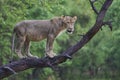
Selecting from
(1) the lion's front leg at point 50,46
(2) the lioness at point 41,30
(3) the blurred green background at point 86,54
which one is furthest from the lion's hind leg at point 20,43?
(3) the blurred green background at point 86,54

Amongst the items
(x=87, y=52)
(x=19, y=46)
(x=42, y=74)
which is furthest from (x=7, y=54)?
(x=87, y=52)

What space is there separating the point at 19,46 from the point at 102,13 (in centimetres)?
243

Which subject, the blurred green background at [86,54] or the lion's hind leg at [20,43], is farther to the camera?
the blurred green background at [86,54]

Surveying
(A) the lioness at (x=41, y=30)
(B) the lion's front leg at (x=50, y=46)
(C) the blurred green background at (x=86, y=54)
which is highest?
(A) the lioness at (x=41, y=30)

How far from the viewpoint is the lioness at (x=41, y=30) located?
1619 centimetres

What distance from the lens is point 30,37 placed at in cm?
1627

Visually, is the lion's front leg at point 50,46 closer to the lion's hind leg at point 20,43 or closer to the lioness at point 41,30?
the lioness at point 41,30

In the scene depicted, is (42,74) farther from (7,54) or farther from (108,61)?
(108,61)

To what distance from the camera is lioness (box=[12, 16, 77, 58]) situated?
53.1 feet

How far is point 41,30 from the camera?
1636 cm

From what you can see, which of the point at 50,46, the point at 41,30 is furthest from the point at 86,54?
the point at 50,46

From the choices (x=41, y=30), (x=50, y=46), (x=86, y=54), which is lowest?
(x=86, y=54)

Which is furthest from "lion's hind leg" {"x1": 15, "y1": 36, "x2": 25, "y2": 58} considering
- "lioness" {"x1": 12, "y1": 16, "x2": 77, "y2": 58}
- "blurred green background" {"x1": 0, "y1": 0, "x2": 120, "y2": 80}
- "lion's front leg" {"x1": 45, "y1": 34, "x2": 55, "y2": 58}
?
"blurred green background" {"x1": 0, "y1": 0, "x2": 120, "y2": 80}

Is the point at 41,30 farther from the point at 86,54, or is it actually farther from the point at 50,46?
the point at 86,54
